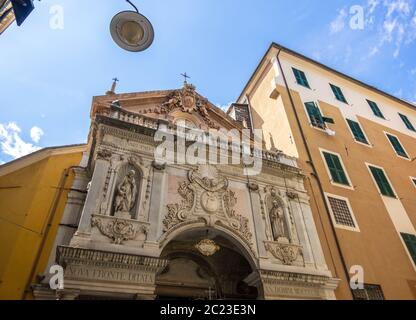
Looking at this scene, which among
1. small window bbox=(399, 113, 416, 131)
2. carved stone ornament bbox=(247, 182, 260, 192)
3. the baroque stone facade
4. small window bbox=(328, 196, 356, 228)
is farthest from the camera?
small window bbox=(399, 113, 416, 131)

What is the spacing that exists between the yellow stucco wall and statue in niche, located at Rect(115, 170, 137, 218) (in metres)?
2.15

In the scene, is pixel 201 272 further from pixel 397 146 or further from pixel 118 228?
pixel 397 146

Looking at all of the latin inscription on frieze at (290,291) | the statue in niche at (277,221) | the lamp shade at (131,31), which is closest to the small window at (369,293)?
the latin inscription on frieze at (290,291)

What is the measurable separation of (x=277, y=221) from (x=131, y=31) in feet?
27.2

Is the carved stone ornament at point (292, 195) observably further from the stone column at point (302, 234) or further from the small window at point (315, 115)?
the small window at point (315, 115)

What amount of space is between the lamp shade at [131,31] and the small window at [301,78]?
13966 mm

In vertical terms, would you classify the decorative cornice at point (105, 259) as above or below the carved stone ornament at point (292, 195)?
below

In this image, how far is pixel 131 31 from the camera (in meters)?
6.29

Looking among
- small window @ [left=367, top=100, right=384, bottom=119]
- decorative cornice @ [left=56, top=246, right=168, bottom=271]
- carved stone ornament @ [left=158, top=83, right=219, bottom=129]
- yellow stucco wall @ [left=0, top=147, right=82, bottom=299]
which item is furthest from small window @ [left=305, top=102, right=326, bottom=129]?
yellow stucco wall @ [left=0, top=147, right=82, bottom=299]

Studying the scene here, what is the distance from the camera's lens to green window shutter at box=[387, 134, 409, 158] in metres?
18.5

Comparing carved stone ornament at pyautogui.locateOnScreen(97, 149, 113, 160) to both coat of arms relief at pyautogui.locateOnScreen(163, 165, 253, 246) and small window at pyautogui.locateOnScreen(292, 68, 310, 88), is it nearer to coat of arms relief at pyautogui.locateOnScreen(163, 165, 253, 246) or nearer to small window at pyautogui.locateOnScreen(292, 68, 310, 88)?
coat of arms relief at pyautogui.locateOnScreen(163, 165, 253, 246)

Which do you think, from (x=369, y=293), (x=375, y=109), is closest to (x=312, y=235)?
(x=369, y=293)

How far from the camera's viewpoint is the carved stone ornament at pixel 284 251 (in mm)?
A: 10219
